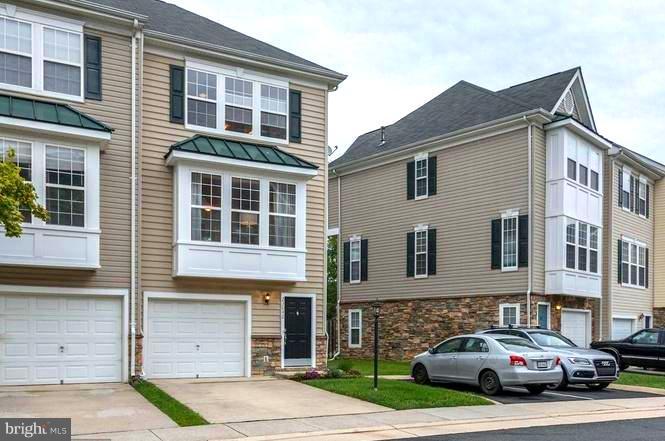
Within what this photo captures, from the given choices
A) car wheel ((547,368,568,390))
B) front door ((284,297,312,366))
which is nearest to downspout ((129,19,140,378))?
front door ((284,297,312,366))

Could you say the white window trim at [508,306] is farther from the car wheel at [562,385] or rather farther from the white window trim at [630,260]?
the white window trim at [630,260]

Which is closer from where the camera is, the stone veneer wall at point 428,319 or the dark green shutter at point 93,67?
the dark green shutter at point 93,67

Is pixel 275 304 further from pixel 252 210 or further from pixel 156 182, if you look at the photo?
Answer: pixel 156 182

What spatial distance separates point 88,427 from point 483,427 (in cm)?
645

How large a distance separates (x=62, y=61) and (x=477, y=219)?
15.1 metres

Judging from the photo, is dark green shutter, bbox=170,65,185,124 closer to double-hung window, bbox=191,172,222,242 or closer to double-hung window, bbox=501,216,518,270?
double-hung window, bbox=191,172,222,242

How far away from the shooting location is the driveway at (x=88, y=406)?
37.5ft

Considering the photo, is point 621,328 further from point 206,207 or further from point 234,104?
point 206,207

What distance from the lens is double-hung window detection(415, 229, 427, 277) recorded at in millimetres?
27109

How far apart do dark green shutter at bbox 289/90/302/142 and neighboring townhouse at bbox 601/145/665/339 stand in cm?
1407

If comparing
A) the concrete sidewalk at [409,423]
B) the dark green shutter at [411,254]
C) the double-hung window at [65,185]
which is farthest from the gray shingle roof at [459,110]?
the double-hung window at [65,185]

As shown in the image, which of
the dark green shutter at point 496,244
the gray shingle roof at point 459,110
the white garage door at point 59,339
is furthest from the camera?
the gray shingle roof at point 459,110

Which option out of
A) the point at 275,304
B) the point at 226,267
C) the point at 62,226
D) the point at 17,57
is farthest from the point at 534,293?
the point at 17,57

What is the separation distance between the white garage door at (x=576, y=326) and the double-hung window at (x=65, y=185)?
1690cm
